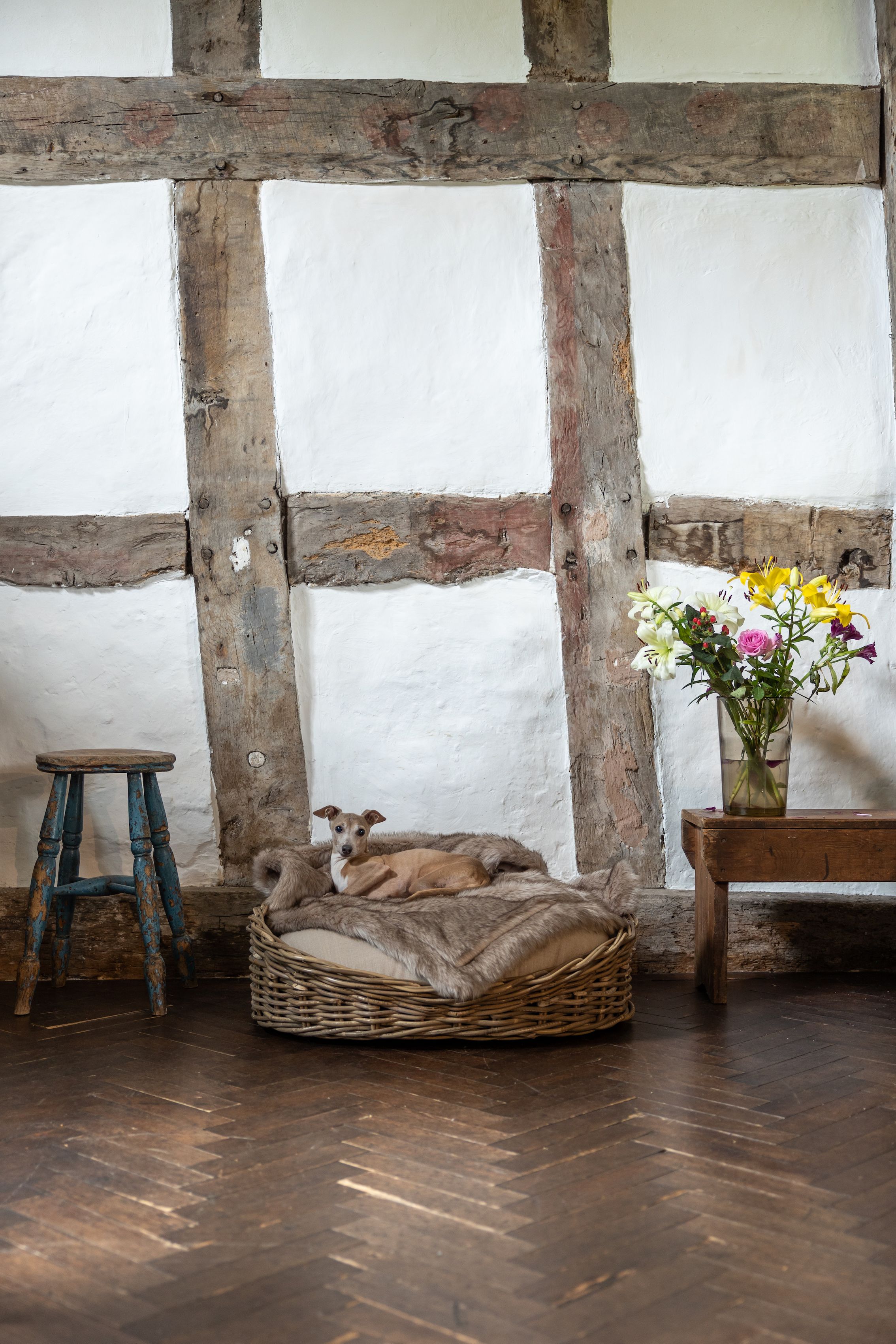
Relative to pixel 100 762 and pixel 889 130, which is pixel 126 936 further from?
pixel 889 130

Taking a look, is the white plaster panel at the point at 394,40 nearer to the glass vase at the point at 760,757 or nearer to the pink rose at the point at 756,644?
the pink rose at the point at 756,644

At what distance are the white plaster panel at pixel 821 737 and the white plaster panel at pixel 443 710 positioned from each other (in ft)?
1.17

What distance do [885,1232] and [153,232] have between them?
135 inches

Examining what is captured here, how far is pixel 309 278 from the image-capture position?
12.4 feet

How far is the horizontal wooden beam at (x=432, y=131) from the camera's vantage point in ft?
12.2

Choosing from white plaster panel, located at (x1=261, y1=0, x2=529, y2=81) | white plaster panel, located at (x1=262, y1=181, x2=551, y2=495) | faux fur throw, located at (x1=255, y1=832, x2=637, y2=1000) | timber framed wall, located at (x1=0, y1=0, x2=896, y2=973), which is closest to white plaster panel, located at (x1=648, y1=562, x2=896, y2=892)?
timber framed wall, located at (x1=0, y1=0, x2=896, y2=973)

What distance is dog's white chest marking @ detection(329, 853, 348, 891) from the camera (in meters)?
3.23

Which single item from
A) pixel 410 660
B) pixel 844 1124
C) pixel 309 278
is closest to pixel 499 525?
pixel 410 660

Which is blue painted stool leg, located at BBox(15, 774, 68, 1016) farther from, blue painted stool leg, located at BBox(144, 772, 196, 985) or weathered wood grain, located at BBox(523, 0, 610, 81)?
weathered wood grain, located at BBox(523, 0, 610, 81)

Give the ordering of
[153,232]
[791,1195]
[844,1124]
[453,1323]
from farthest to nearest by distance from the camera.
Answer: [153,232]
[844,1124]
[791,1195]
[453,1323]

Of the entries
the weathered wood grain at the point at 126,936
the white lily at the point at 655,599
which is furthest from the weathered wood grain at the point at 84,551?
the white lily at the point at 655,599

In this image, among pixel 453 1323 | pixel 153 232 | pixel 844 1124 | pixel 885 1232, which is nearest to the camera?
pixel 453 1323

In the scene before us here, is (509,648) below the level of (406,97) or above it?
below

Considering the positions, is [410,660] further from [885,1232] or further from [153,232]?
[885,1232]
